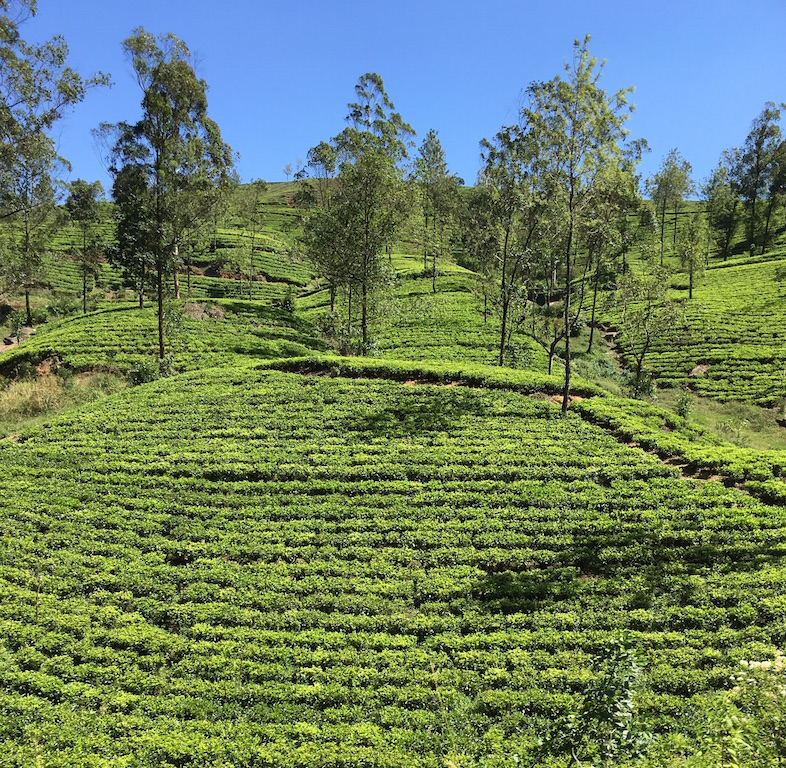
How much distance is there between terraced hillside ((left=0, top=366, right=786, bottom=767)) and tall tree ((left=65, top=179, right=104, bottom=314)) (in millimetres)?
44334

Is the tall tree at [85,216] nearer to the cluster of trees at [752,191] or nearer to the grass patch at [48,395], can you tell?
the grass patch at [48,395]

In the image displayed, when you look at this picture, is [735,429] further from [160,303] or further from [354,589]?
[160,303]

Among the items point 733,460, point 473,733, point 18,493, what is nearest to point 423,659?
point 473,733

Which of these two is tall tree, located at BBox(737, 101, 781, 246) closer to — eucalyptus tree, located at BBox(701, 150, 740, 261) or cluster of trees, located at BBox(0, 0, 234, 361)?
eucalyptus tree, located at BBox(701, 150, 740, 261)

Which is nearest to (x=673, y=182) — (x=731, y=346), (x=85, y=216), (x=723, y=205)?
(x=723, y=205)

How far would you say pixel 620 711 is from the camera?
19.5 ft

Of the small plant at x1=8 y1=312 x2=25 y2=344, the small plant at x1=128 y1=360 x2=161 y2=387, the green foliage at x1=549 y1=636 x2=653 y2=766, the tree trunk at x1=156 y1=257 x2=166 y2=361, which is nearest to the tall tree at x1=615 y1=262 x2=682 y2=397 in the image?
the green foliage at x1=549 y1=636 x2=653 y2=766

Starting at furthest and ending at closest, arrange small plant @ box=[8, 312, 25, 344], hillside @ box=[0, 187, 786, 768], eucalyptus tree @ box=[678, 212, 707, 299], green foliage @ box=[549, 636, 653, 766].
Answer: eucalyptus tree @ box=[678, 212, 707, 299] < small plant @ box=[8, 312, 25, 344] < hillside @ box=[0, 187, 786, 768] < green foliage @ box=[549, 636, 653, 766]

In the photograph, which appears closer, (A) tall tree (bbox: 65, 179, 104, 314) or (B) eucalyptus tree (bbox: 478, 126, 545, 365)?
(B) eucalyptus tree (bbox: 478, 126, 545, 365)

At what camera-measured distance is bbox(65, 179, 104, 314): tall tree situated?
187 feet

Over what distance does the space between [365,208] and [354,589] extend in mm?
27193

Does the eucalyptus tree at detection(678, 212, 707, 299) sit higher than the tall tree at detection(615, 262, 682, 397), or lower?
higher

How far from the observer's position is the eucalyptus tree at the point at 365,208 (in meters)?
32.7

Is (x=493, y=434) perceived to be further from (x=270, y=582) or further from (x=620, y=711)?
(x=620, y=711)
